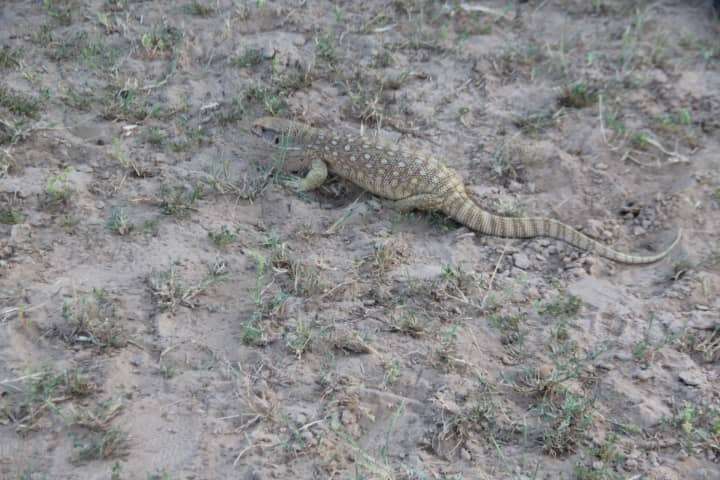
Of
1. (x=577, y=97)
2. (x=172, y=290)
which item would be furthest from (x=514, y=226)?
(x=172, y=290)

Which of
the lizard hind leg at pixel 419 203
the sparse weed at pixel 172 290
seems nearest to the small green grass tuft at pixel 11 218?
the sparse weed at pixel 172 290

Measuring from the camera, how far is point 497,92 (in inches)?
323

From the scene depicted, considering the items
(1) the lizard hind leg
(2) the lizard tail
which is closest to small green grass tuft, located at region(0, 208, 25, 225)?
(1) the lizard hind leg

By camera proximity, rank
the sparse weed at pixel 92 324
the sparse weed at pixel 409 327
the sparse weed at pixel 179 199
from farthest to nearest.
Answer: the sparse weed at pixel 179 199 → the sparse weed at pixel 409 327 → the sparse weed at pixel 92 324

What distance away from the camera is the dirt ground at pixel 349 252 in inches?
171

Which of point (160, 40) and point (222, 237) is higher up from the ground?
point (160, 40)

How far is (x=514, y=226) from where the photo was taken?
255 inches

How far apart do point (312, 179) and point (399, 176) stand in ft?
3.04

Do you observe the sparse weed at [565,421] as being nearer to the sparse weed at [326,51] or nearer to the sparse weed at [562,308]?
the sparse weed at [562,308]

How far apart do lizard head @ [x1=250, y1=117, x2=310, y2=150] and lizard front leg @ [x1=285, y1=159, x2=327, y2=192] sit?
295 mm

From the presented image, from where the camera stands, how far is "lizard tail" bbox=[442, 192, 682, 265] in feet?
20.8

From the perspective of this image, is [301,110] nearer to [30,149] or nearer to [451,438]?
[30,149]

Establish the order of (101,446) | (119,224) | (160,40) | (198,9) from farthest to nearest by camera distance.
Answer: (198,9) → (160,40) → (119,224) → (101,446)

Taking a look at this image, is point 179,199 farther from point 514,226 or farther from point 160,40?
point 514,226
